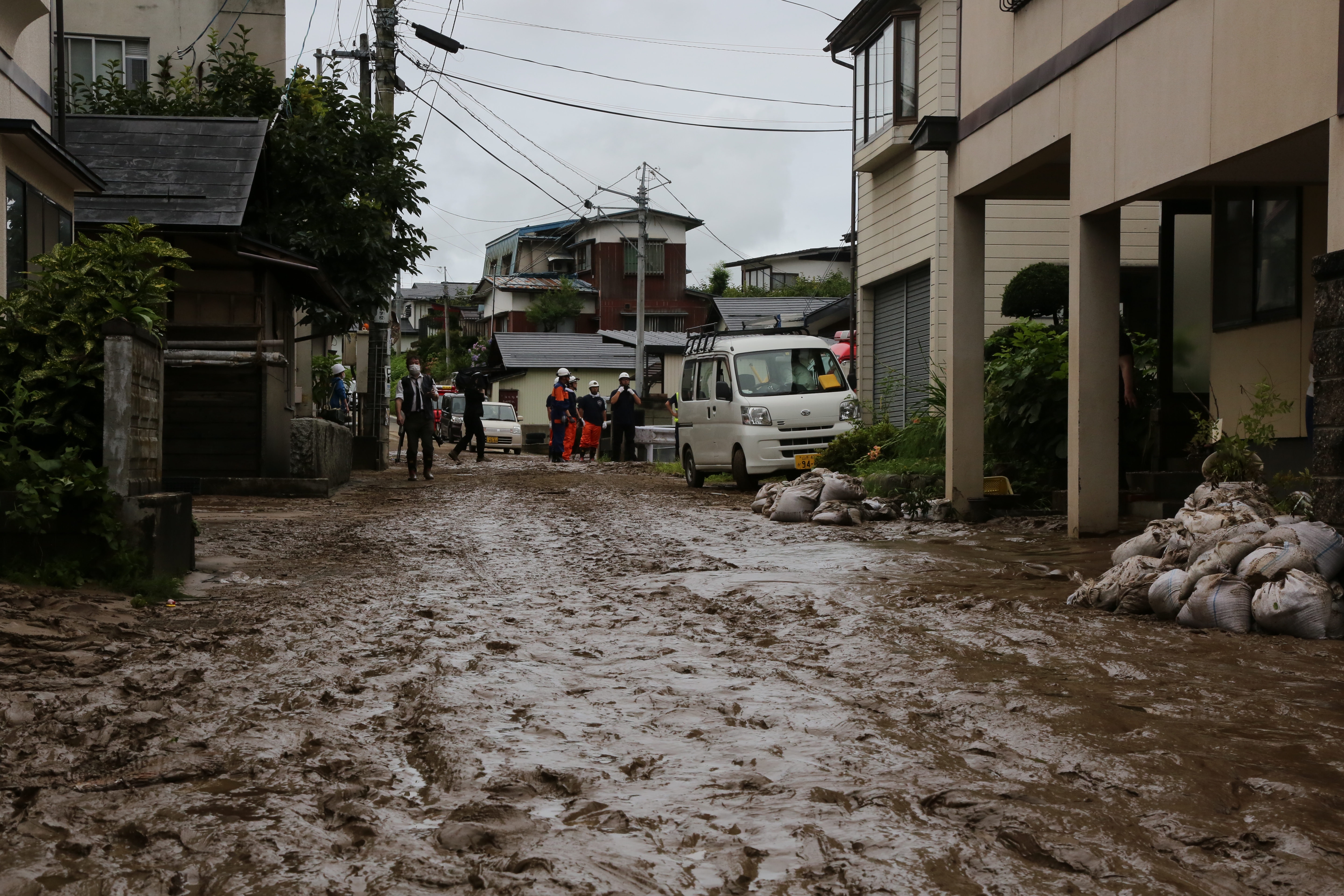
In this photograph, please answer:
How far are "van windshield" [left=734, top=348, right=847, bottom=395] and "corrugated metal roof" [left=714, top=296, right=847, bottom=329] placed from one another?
72.0ft

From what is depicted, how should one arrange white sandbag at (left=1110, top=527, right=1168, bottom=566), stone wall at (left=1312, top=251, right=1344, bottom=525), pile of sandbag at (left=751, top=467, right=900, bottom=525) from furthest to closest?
pile of sandbag at (left=751, top=467, right=900, bottom=525) → white sandbag at (left=1110, top=527, right=1168, bottom=566) → stone wall at (left=1312, top=251, right=1344, bottom=525)

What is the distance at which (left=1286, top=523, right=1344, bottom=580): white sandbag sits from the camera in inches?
248

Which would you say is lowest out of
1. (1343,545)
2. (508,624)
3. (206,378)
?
(508,624)

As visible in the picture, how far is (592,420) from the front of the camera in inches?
1273

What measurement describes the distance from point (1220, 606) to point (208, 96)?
2031 cm

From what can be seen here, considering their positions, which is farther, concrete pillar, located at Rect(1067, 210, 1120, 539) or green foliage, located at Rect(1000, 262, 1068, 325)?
→ green foliage, located at Rect(1000, 262, 1068, 325)

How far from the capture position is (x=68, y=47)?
24.9 meters

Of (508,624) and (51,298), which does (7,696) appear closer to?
(508,624)

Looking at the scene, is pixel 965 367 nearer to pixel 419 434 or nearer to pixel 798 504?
pixel 798 504

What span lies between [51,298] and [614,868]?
6206 millimetres

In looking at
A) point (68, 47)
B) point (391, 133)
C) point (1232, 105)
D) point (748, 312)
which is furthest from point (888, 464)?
point (748, 312)

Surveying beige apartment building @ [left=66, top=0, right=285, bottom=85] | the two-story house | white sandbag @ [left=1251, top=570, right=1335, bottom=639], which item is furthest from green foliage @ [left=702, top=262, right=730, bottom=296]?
white sandbag @ [left=1251, top=570, right=1335, bottom=639]

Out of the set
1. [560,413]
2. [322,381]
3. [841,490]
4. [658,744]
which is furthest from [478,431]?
[658,744]

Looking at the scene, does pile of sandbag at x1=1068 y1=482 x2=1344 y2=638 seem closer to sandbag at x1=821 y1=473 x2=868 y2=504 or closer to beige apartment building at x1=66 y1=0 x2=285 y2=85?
sandbag at x1=821 y1=473 x2=868 y2=504
